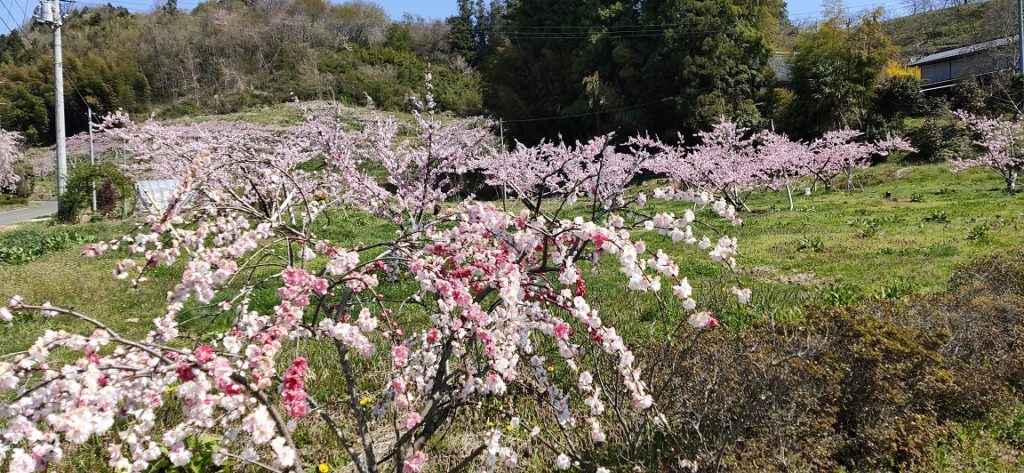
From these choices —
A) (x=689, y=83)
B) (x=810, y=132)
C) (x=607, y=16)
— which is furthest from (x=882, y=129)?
(x=607, y=16)

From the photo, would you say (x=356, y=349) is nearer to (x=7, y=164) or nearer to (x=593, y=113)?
(x=593, y=113)

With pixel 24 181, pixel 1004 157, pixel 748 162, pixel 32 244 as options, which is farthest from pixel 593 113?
pixel 24 181

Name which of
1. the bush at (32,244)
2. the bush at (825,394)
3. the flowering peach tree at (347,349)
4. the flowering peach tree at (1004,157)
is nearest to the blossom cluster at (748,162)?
the flowering peach tree at (1004,157)

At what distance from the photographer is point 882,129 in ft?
82.7

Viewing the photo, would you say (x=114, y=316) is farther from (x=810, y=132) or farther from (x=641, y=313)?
(x=810, y=132)

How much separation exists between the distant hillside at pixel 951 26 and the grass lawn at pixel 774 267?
3337 centimetres

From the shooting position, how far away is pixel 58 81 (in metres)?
19.9

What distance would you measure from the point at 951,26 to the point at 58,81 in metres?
64.0

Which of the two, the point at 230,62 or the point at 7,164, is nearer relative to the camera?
the point at 7,164

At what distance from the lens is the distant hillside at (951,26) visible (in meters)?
38.6

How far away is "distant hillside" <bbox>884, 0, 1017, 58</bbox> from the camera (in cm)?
3862

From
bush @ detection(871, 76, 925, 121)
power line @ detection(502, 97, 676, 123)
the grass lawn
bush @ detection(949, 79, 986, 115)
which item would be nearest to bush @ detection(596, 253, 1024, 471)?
the grass lawn

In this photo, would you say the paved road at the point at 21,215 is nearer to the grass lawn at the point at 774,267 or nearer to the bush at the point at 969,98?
the grass lawn at the point at 774,267

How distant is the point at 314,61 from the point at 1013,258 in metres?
55.3
